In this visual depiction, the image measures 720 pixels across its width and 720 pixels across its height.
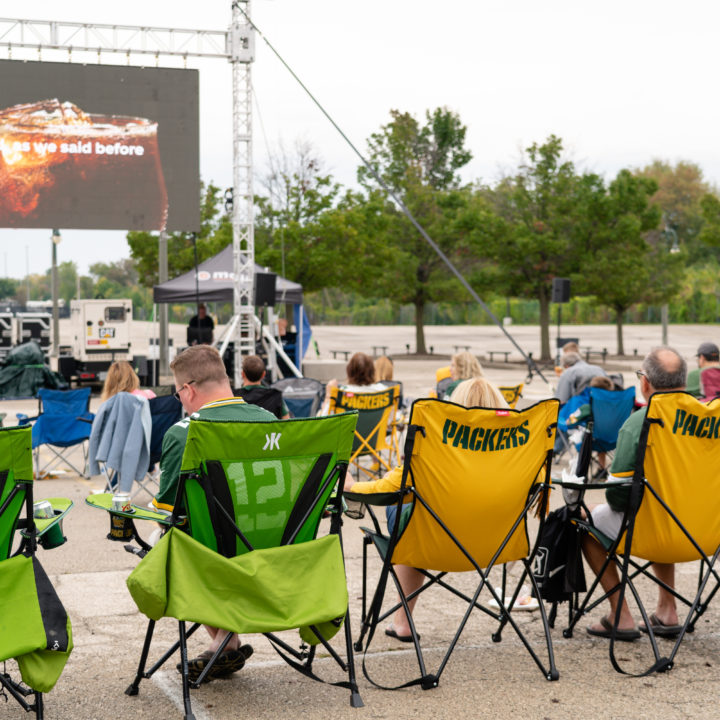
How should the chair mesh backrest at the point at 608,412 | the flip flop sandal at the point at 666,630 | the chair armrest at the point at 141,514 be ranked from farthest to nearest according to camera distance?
the chair mesh backrest at the point at 608,412 → the flip flop sandal at the point at 666,630 → the chair armrest at the point at 141,514

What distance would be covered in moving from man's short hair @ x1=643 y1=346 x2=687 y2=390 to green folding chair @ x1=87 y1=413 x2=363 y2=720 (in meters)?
1.63

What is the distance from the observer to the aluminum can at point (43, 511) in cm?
362

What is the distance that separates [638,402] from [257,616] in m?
6.37

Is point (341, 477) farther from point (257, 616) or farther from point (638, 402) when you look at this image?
point (638, 402)

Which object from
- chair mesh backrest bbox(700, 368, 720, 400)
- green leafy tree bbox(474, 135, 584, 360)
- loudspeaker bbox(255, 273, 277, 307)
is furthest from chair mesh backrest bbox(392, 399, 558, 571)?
green leafy tree bbox(474, 135, 584, 360)

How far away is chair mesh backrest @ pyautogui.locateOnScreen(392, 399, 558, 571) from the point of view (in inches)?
156

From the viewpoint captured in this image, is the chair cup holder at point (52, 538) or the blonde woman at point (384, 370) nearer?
the chair cup holder at point (52, 538)

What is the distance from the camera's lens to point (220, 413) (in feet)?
12.7

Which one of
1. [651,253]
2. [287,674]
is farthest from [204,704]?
[651,253]

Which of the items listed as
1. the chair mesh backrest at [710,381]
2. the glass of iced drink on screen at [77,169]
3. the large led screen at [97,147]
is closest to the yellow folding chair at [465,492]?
the chair mesh backrest at [710,381]

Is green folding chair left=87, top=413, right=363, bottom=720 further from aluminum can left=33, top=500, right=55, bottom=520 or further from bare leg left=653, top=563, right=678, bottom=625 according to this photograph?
bare leg left=653, top=563, right=678, bottom=625

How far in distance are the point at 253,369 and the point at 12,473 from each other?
4.90m

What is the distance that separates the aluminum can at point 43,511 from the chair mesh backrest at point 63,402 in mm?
5772

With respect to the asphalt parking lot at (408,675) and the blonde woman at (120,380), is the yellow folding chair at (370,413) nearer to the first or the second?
the blonde woman at (120,380)
